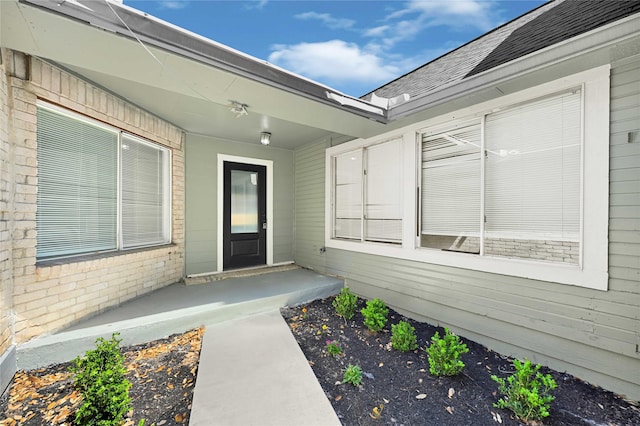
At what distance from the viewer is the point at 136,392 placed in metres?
2.09

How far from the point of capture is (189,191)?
4.74m

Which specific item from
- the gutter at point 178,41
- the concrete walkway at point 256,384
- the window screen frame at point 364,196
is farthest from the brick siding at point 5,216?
the window screen frame at point 364,196

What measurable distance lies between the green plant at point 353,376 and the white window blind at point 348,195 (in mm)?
2457

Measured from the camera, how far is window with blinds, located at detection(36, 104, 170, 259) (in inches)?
103

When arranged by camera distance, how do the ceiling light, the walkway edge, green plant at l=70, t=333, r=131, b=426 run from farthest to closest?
the ceiling light, the walkway edge, green plant at l=70, t=333, r=131, b=426

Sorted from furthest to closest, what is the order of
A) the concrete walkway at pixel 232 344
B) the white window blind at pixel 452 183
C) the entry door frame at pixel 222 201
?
1. the entry door frame at pixel 222 201
2. the white window blind at pixel 452 183
3. the concrete walkway at pixel 232 344

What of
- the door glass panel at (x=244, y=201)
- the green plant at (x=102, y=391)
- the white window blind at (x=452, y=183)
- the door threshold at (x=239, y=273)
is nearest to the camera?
the green plant at (x=102, y=391)

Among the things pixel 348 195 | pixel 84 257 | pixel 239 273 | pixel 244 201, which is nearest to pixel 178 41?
pixel 84 257

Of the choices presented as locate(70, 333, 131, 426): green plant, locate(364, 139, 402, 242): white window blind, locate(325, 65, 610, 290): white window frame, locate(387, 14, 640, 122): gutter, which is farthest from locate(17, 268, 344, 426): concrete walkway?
locate(387, 14, 640, 122): gutter

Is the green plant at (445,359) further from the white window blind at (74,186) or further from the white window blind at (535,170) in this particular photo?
the white window blind at (74,186)

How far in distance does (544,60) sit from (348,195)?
3.08 metres

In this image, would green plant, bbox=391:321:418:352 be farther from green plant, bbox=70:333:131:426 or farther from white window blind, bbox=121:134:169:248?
white window blind, bbox=121:134:169:248

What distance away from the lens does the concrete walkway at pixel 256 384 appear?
5.81 ft

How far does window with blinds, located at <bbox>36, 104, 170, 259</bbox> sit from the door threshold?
91 cm
